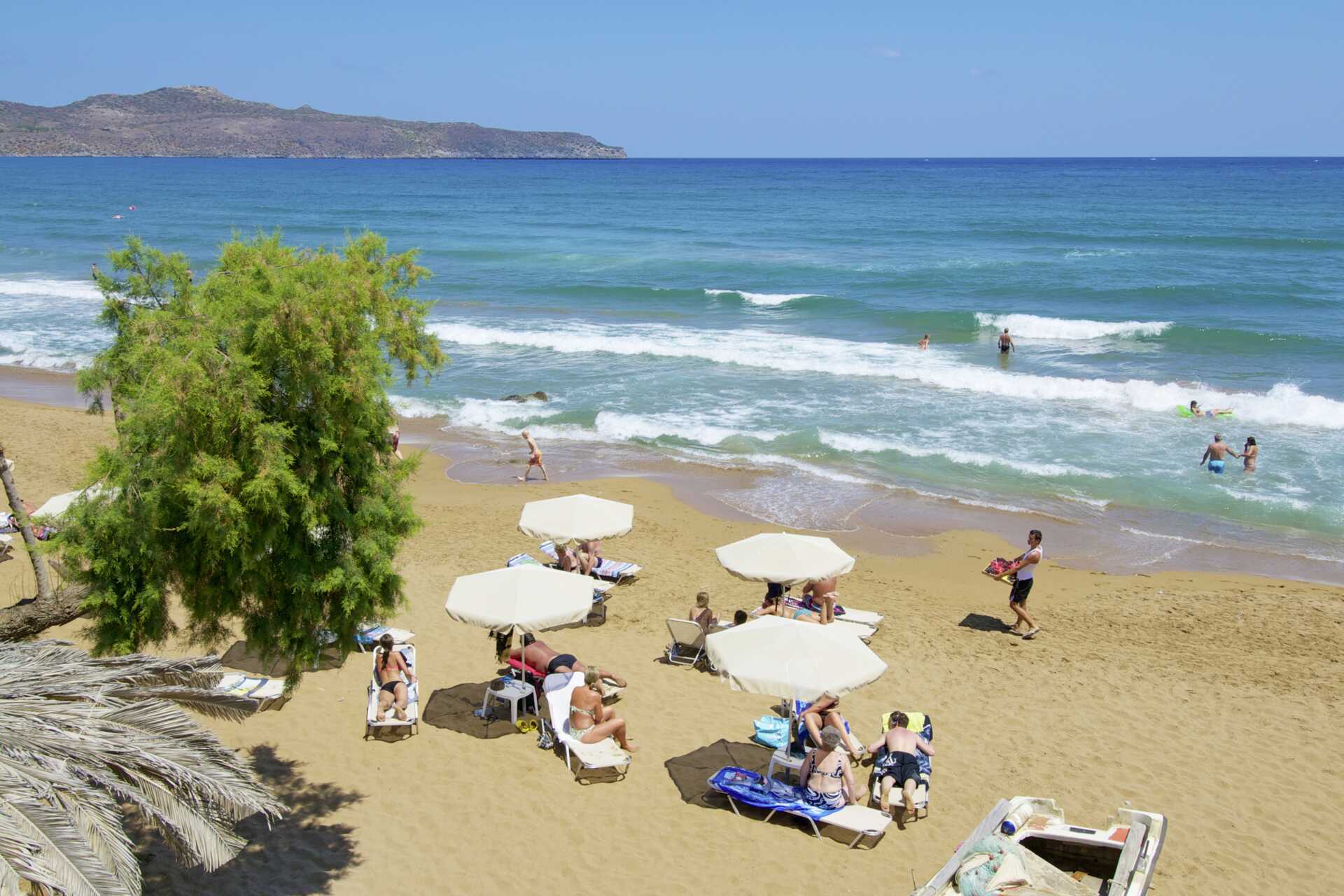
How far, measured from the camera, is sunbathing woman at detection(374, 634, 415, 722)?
9.15 meters

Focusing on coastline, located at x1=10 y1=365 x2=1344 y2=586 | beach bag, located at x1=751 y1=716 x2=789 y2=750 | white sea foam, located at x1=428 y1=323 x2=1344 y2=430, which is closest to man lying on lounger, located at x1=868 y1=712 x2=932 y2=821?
beach bag, located at x1=751 y1=716 x2=789 y2=750

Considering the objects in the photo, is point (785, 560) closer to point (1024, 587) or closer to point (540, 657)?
point (540, 657)

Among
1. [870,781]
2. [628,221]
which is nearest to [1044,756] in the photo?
[870,781]

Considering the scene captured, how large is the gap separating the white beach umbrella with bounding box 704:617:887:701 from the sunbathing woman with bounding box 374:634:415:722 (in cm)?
290

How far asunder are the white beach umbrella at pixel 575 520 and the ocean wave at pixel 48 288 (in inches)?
1245

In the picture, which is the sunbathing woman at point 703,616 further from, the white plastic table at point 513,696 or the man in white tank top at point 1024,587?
the man in white tank top at point 1024,587

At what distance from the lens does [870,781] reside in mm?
8328

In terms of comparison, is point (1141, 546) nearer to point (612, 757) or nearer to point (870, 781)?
point (870, 781)

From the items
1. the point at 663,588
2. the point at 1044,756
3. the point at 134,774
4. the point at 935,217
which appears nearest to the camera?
the point at 134,774

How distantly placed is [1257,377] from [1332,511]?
35.2 ft

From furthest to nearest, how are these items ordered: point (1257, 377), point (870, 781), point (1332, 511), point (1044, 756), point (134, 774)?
point (1257, 377) < point (1332, 511) < point (1044, 756) < point (870, 781) < point (134, 774)

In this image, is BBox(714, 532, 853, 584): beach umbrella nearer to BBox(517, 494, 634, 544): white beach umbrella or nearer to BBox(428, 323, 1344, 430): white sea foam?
BBox(517, 494, 634, 544): white beach umbrella

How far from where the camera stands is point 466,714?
962cm

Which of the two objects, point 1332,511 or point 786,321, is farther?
point 786,321
